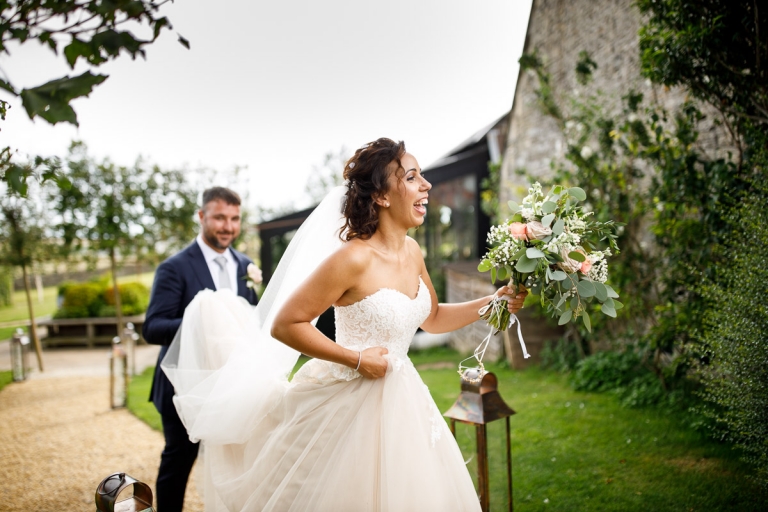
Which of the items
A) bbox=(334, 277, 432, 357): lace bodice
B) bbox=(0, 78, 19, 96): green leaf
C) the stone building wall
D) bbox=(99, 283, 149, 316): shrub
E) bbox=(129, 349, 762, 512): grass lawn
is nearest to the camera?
bbox=(0, 78, 19, 96): green leaf

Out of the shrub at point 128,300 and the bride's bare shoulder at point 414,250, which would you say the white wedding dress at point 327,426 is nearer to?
the bride's bare shoulder at point 414,250

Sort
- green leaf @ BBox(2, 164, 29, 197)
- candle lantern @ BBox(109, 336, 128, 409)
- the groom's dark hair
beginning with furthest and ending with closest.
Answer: candle lantern @ BBox(109, 336, 128, 409), the groom's dark hair, green leaf @ BBox(2, 164, 29, 197)

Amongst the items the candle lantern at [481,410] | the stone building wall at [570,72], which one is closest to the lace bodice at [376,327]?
the candle lantern at [481,410]

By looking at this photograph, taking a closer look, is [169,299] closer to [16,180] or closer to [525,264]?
[16,180]

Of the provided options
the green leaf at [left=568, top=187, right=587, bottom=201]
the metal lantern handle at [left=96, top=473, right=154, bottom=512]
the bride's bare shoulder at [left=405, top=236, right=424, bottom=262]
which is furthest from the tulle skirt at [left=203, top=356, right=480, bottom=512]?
the green leaf at [left=568, top=187, right=587, bottom=201]

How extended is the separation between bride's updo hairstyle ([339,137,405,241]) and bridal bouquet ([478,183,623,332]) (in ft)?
2.09

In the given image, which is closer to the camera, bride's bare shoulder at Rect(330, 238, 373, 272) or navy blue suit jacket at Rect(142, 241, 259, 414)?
bride's bare shoulder at Rect(330, 238, 373, 272)

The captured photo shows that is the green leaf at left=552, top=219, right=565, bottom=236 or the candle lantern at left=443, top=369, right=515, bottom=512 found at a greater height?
the green leaf at left=552, top=219, right=565, bottom=236

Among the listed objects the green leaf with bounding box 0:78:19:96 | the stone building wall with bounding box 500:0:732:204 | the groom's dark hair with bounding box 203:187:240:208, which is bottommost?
the groom's dark hair with bounding box 203:187:240:208

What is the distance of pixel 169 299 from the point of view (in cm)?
367

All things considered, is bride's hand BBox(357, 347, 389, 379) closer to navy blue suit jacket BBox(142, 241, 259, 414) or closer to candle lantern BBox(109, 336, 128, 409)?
navy blue suit jacket BBox(142, 241, 259, 414)

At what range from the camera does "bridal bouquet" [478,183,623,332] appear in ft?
8.30

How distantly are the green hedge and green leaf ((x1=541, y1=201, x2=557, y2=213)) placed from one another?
14.5 metres

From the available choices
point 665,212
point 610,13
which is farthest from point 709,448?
point 610,13
